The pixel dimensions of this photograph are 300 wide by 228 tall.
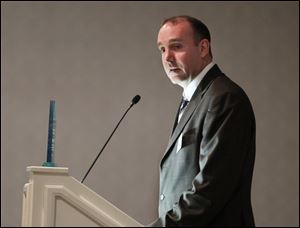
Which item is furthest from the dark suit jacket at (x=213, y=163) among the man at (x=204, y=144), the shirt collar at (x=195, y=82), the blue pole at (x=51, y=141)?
the blue pole at (x=51, y=141)

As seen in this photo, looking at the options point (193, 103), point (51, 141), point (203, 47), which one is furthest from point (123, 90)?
point (51, 141)

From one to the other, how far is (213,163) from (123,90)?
2567 mm

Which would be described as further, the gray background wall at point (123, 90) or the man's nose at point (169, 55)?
the gray background wall at point (123, 90)

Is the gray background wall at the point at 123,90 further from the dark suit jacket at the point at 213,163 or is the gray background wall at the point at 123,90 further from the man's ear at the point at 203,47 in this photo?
the dark suit jacket at the point at 213,163

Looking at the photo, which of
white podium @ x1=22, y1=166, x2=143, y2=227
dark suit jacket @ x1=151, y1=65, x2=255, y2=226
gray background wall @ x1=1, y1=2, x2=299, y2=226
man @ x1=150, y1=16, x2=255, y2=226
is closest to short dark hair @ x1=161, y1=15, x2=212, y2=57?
man @ x1=150, y1=16, x2=255, y2=226

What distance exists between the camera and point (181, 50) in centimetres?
211

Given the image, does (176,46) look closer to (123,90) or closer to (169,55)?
(169,55)

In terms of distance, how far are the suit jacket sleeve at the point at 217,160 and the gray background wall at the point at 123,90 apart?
2.36m

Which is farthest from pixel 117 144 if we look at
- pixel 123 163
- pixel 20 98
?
pixel 20 98

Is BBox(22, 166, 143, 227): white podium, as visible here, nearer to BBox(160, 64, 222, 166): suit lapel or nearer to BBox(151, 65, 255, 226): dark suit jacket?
BBox(151, 65, 255, 226): dark suit jacket

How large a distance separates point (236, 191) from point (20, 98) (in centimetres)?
267

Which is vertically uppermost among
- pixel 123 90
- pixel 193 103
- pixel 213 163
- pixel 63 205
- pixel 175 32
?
pixel 175 32

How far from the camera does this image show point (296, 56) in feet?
14.8

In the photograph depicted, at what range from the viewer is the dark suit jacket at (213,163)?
1639mm
